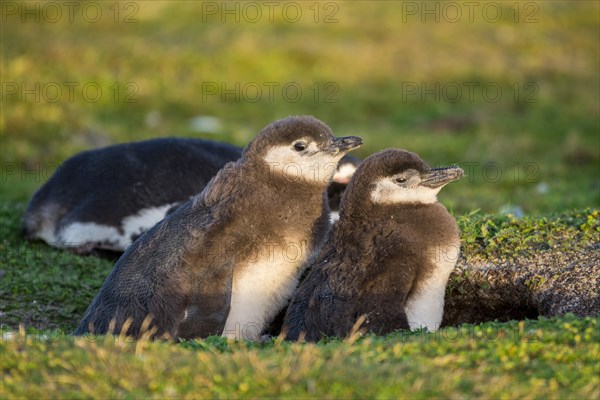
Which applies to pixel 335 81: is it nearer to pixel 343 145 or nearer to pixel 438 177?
pixel 343 145

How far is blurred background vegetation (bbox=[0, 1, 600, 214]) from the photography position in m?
15.0

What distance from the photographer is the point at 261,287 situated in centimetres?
690

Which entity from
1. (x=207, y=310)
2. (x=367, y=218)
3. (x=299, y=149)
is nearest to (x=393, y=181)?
(x=367, y=218)

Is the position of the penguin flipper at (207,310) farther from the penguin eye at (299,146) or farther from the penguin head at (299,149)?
the penguin eye at (299,146)

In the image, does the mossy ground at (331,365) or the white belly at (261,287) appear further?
the white belly at (261,287)

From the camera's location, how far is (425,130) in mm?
16844

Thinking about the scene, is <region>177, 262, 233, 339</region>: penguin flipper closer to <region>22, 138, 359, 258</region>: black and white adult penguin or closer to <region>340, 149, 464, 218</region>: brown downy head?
<region>340, 149, 464, 218</region>: brown downy head

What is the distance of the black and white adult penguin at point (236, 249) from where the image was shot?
654cm

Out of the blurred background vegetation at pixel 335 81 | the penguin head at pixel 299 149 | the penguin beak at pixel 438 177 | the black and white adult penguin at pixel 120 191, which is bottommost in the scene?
the blurred background vegetation at pixel 335 81

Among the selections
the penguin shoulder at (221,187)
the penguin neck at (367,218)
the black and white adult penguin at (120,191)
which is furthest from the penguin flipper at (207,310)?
the black and white adult penguin at (120,191)

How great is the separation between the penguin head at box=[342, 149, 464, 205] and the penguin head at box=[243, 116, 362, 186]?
335mm

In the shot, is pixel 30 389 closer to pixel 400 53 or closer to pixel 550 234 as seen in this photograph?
pixel 550 234

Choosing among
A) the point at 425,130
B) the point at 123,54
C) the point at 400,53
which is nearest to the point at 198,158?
the point at 425,130

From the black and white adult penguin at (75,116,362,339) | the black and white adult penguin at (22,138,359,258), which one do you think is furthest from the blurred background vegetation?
the black and white adult penguin at (75,116,362,339)
